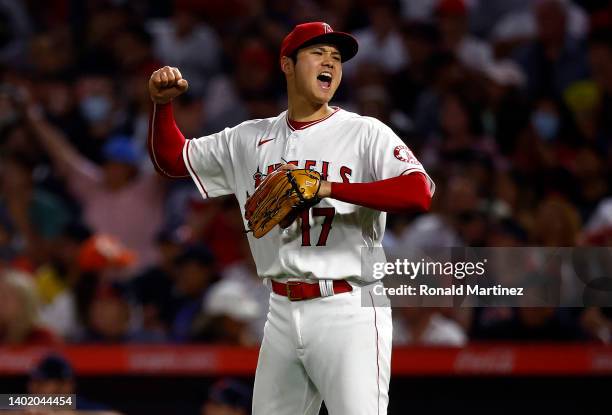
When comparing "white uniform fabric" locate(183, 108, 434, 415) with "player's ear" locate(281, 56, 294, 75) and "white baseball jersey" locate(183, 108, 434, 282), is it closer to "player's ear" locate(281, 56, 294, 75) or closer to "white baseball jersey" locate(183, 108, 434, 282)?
"white baseball jersey" locate(183, 108, 434, 282)

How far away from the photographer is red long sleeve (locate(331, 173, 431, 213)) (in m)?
3.22

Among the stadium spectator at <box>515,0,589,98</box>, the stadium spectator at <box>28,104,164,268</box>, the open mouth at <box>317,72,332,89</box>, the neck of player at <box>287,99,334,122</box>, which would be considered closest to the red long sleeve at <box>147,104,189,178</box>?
the neck of player at <box>287,99,334,122</box>

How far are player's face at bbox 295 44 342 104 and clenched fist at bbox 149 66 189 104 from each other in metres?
0.39

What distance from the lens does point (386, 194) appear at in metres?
3.23

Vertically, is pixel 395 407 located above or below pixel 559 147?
below

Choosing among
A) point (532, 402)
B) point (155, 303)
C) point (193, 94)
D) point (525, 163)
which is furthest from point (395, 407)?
point (193, 94)

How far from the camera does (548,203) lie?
599 centimetres

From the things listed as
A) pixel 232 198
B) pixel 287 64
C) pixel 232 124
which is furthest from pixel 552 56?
pixel 287 64

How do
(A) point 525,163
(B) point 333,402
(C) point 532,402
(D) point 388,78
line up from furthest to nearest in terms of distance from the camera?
(D) point 388,78
(A) point 525,163
(C) point 532,402
(B) point 333,402

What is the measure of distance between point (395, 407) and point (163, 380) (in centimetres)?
121

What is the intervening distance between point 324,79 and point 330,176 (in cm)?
32

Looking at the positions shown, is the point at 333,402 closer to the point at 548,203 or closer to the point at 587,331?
the point at 587,331

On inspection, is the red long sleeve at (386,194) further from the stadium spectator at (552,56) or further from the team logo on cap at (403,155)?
the stadium spectator at (552,56)

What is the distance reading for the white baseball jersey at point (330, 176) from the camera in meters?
3.40
